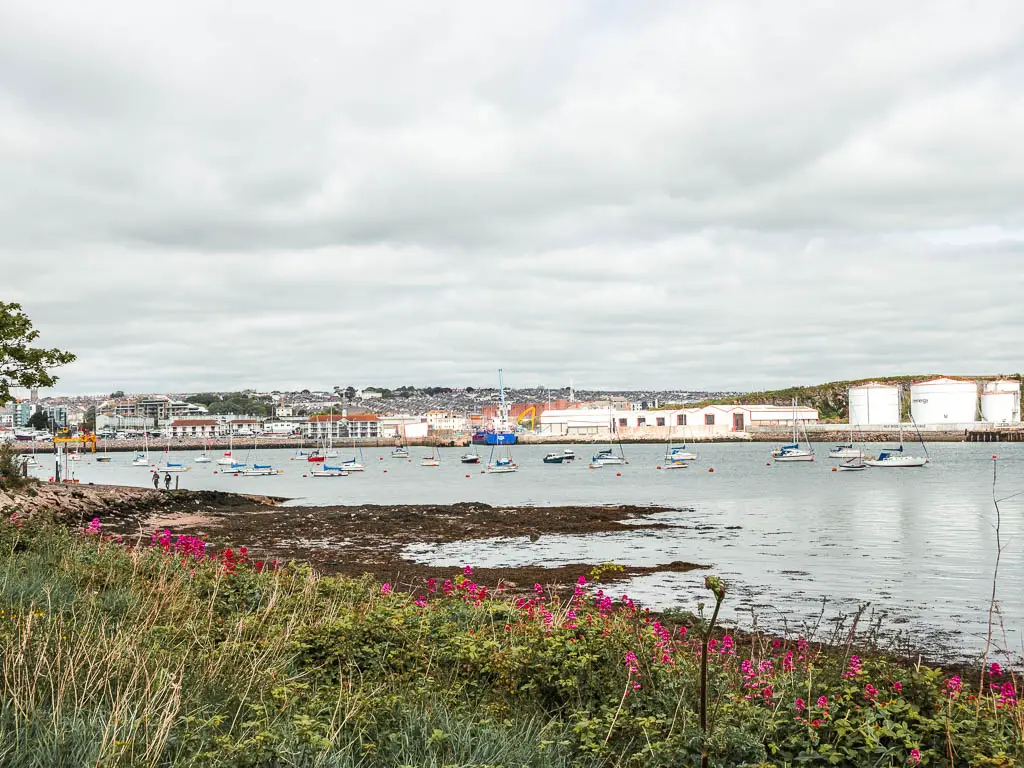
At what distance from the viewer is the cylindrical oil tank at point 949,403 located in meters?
168

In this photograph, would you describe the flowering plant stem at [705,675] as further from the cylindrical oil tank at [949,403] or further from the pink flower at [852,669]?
the cylindrical oil tank at [949,403]

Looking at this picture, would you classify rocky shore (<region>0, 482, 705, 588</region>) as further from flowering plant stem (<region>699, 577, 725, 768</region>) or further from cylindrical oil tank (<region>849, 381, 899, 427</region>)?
cylindrical oil tank (<region>849, 381, 899, 427</region>)

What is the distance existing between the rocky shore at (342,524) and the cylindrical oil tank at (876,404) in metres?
139

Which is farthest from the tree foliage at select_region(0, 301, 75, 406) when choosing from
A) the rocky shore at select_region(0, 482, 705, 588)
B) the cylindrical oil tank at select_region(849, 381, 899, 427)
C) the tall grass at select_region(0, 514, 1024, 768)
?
the cylindrical oil tank at select_region(849, 381, 899, 427)

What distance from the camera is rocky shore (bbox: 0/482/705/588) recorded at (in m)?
26.3

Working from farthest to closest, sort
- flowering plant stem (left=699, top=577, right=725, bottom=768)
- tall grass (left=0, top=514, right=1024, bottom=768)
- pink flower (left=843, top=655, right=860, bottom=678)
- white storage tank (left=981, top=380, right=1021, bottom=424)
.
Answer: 1. white storage tank (left=981, top=380, right=1021, bottom=424)
2. pink flower (left=843, top=655, right=860, bottom=678)
3. tall grass (left=0, top=514, right=1024, bottom=768)
4. flowering plant stem (left=699, top=577, right=725, bottom=768)

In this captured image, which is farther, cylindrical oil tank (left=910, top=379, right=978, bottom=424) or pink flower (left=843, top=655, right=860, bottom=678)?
cylindrical oil tank (left=910, top=379, right=978, bottom=424)

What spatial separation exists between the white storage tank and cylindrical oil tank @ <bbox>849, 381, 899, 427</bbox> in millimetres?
15679

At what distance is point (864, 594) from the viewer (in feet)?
73.2

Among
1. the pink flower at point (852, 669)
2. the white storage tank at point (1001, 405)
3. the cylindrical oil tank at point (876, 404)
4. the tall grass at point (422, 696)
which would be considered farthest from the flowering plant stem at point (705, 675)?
the white storage tank at point (1001, 405)

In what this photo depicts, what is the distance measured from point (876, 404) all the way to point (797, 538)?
152 meters

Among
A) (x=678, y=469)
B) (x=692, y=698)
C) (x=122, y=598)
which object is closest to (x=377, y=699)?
(x=692, y=698)

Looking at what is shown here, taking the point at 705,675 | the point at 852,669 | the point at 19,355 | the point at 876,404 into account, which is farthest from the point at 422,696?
the point at 876,404

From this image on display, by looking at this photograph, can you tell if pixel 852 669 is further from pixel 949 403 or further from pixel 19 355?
pixel 949 403
